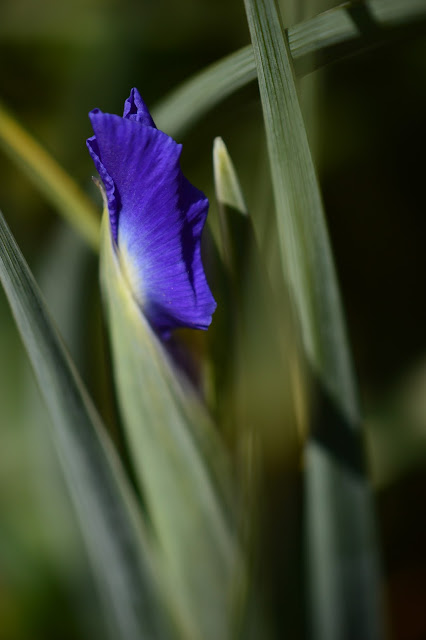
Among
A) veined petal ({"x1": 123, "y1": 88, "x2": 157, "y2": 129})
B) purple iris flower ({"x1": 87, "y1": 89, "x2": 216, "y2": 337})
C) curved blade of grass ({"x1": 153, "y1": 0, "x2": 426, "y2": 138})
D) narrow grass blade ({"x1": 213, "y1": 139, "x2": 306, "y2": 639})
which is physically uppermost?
curved blade of grass ({"x1": 153, "y1": 0, "x2": 426, "y2": 138})

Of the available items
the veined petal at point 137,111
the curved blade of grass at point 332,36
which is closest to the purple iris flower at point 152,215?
the veined petal at point 137,111

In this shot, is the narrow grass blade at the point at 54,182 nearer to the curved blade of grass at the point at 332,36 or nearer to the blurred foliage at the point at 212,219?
the blurred foliage at the point at 212,219

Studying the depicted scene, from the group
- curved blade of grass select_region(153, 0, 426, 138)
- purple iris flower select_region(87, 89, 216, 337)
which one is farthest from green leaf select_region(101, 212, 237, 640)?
curved blade of grass select_region(153, 0, 426, 138)

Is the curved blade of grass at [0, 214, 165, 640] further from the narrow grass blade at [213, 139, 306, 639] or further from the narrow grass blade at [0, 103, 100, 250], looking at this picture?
the narrow grass blade at [0, 103, 100, 250]

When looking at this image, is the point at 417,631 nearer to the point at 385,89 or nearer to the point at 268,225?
the point at 268,225

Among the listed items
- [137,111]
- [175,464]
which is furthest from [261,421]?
[137,111]
